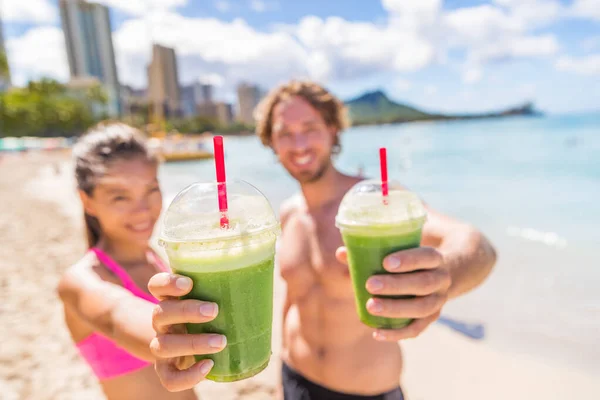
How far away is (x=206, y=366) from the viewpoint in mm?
945

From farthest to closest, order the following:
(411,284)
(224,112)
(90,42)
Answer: (224,112), (90,42), (411,284)

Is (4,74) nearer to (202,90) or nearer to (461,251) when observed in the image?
(461,251)

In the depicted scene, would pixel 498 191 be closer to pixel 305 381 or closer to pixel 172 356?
pixel 305 381

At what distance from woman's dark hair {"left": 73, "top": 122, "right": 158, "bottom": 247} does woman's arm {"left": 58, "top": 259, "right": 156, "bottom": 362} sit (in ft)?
1.07

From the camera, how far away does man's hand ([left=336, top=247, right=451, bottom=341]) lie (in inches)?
42.2

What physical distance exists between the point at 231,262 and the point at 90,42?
385 ft

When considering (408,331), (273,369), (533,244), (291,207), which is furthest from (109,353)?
(533,244)

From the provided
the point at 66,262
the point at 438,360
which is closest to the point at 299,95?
the point at 438,360

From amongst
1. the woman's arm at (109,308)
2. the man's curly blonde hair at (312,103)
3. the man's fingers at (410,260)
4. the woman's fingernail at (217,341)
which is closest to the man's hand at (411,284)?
the man's fingers at (410,260)

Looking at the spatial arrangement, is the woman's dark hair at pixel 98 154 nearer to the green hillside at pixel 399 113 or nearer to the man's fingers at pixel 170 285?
the man's fingers at pixel 170 285

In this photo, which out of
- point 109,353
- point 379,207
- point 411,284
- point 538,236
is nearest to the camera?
point 411,284

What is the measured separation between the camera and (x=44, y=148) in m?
40.3

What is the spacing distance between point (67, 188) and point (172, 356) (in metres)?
17.6

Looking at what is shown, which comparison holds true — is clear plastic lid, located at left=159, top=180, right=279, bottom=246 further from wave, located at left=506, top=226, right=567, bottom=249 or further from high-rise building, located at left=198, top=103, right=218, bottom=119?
high-rise building, located at left=198, top=103, right=218, bottom=119
